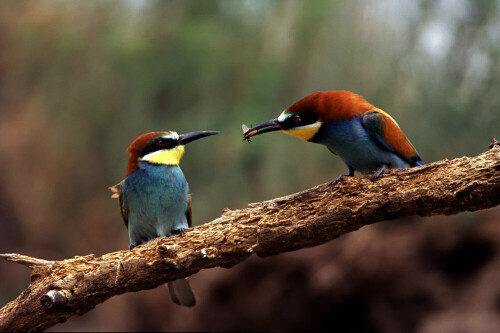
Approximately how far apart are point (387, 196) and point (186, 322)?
4.71m

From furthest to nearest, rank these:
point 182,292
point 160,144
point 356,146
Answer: point 182,292
point 160,144
point 356,146

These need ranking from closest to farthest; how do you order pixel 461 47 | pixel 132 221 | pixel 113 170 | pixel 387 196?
pixel 387 196 → pixel 132 221 → pixel 461 47 → pixel 113 170

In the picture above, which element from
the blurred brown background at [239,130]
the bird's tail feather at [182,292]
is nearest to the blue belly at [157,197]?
the bird's tail feather at [182,292]

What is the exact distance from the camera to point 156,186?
137 inches

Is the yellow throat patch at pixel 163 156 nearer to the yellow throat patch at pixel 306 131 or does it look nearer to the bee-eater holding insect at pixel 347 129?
the bee-eater holding insect at pixel 347 129

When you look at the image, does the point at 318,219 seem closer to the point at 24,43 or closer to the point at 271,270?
the point at 271,270

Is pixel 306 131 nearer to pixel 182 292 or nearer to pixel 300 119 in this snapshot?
pixel 300 119

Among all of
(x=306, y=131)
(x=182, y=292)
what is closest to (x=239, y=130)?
A: (x=182, y=292)

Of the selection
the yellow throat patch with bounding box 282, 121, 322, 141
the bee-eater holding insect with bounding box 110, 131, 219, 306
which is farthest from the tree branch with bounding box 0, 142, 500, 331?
the bee-eater holding insect with bounding box 110, 131, 219, 306

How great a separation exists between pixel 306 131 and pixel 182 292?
1.31 meters

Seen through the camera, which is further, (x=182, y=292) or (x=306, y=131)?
(x=182, y=292)

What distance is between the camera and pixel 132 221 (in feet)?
11.8

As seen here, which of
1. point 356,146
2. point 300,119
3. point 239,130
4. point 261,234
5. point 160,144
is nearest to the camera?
point 261,234

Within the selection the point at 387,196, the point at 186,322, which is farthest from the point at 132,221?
the point at 186,322
